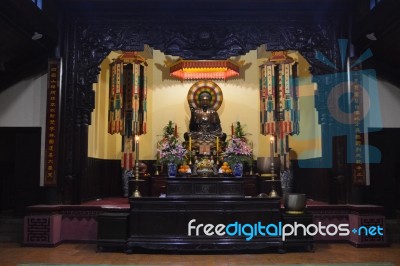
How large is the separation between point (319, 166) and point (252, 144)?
196 centimetres

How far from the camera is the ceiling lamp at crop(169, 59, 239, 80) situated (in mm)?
9070

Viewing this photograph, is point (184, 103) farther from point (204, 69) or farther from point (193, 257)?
point (193, 257)

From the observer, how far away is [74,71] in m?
6.53

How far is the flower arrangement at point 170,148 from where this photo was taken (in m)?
7.27

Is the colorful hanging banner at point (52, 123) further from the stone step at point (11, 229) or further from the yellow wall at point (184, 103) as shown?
the yellow wall at point (184, 103)

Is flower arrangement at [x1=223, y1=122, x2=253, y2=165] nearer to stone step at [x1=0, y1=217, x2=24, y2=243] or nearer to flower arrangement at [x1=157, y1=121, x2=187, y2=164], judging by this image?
flower arrangement at [x1=157, y1=121, x2=187, y2=164]

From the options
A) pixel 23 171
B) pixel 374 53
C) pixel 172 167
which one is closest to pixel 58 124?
pixel 23 171

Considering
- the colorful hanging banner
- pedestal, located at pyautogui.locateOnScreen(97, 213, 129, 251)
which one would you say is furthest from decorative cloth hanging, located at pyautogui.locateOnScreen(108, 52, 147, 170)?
pedestal, located at pyautogui.locateOnScreen(97, 213, 129, 251)

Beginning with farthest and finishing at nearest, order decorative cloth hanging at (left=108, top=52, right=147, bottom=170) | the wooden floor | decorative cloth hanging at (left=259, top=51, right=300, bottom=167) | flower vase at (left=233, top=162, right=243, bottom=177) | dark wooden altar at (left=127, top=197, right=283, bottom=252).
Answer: decorative cloth hanging at (left=108, top=52, right=147, bottom=170), decorative cloth hanging at (left=259, top=51, right=300, bottom=167), flower vase at (left=233, top=162, right=243, bottom=177), dark wooden altar at (left=127, top=197, right=283, bottom=252), the wooden floor

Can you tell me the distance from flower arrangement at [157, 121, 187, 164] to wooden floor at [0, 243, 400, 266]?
2.12 metres

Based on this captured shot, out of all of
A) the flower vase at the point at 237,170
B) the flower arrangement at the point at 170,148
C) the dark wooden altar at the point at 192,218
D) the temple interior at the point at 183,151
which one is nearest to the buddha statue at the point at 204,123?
the flower arrangement at the point at 170,148

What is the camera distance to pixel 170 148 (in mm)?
8078

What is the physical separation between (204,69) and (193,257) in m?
4.99

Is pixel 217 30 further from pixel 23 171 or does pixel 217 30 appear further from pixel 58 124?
pixel 23 171
